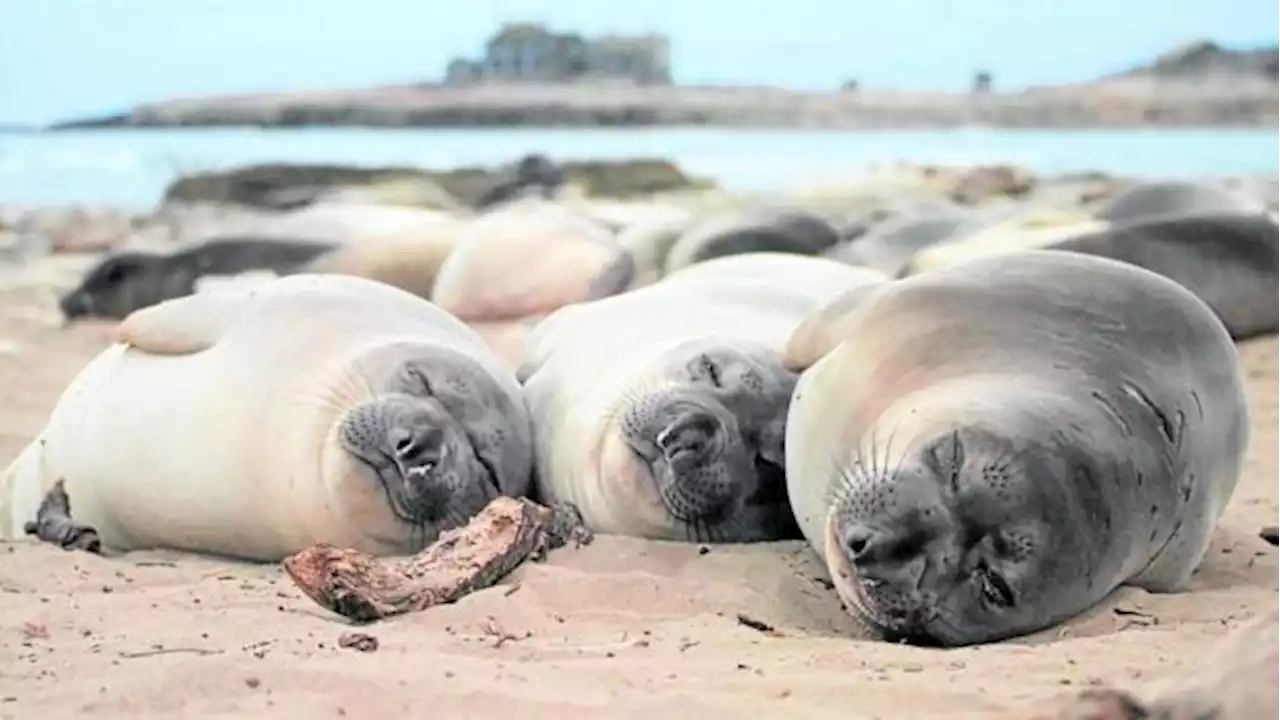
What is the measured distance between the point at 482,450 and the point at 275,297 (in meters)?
0.69

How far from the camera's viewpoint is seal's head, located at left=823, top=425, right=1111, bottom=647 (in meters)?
2.81

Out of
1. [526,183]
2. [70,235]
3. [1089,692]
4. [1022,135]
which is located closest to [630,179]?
[526,183]

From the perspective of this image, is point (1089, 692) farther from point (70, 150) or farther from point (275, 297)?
point (70, 150)

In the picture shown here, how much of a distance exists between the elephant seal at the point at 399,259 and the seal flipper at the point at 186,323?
3781 mm

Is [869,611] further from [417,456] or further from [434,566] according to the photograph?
[417,456]

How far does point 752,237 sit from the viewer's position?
7898 mm

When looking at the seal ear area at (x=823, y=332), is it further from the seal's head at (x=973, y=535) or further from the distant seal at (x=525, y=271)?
the distant seal at (x=525, y=271)

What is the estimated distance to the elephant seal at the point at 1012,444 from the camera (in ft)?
9.30

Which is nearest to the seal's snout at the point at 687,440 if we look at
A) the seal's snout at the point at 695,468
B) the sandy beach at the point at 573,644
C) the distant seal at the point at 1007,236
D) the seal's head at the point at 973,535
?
the seal's snout at the point at 695,468

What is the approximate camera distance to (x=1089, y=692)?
6.43 ft

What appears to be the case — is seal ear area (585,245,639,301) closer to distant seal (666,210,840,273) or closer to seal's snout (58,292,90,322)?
distant seal (666,210,840,273)

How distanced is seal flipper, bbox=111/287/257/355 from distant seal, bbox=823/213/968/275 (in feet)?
12.8

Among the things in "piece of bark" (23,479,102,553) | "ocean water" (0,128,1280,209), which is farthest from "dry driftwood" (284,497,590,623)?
"ocean water" (0,128,1280,209)

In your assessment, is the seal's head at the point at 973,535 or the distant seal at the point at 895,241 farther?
the distant seal at the point at 895,241
